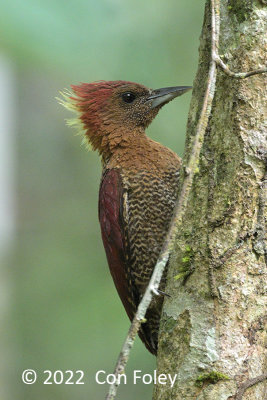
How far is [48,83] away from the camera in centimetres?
701

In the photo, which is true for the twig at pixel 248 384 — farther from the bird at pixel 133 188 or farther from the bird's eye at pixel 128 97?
the bird's eye at pixel 128 97

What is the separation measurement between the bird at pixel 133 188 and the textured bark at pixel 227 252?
2.89 ft

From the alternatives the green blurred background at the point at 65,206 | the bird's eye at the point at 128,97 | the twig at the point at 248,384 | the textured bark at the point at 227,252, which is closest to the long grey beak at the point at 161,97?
the bird's eye at the point at 128,97

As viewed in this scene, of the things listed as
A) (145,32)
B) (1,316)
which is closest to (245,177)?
(145,32)

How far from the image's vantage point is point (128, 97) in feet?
12.8

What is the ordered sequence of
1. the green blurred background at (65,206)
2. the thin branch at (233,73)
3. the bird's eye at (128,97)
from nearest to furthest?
the thin branch at (233,73) → the bird's eye at (128,97) → the green blurred background at (65,206)

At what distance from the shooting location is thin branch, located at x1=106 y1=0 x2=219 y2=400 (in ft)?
5.24

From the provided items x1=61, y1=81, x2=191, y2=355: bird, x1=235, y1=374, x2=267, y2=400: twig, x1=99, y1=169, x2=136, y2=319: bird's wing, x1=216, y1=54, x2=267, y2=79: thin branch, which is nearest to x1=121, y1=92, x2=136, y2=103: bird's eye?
x1=61, y1=81, x2=191, y2=355: bird

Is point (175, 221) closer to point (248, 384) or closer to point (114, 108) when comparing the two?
point (248, 384)

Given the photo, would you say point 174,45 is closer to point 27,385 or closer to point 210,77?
point 210,77

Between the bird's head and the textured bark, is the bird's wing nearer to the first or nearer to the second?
the bird's head

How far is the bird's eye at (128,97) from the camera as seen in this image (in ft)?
12.8

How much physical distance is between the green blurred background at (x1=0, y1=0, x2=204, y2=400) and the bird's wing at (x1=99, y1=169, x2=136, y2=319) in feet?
5.07

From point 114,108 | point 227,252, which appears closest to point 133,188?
point 114,108
